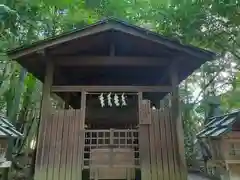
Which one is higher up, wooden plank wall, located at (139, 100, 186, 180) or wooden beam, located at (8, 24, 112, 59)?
wooden beam, located at (8, 24, 112, 59)

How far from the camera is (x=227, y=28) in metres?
10.0

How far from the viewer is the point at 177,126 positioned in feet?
23.5

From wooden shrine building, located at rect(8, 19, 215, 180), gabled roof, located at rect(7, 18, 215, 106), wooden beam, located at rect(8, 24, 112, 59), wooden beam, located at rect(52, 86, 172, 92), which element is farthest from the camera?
wooden beam, located at rect(52, 86, 172, 92)

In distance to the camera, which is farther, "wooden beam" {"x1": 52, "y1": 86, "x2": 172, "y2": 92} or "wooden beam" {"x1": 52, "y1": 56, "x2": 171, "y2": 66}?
"wooden beam" {"x1": 52, "y1": 56, "x2": 171, "y2": 66}

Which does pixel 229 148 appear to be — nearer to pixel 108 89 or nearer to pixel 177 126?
pixel 177 126

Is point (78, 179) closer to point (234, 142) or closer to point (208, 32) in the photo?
point (234, 142)

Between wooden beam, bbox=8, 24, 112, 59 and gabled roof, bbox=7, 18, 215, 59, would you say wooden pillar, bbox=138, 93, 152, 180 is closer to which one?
gabled roof, bbox=7, 18, 215, 59

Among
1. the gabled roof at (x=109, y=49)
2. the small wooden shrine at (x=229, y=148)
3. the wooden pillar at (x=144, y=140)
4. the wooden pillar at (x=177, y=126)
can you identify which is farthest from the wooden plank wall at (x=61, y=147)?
Result: the small wooden shrine at (x=229, y=148)

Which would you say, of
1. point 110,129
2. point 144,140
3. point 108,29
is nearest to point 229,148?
point 144,140

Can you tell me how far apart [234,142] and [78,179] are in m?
3.94

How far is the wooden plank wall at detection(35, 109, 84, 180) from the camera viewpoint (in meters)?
6.83

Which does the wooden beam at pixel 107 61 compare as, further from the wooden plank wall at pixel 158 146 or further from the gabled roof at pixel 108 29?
the wooden plank wall at pixel 158 146

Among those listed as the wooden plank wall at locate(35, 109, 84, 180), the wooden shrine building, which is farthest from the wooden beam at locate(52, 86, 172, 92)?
the wooden plank wall at locate(35, 109, 84, 180)

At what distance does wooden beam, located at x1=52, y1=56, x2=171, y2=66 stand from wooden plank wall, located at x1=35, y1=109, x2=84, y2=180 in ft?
4.95
